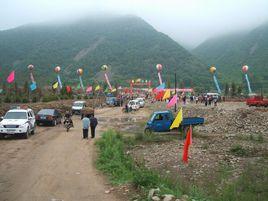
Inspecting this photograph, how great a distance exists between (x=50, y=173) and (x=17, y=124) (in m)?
10.1

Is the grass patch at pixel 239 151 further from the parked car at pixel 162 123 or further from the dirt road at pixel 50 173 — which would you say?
the dirt road at pixel 50 173

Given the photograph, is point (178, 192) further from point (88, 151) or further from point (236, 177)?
point (88, 151)

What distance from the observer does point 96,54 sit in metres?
163

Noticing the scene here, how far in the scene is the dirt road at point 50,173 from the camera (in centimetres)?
1091

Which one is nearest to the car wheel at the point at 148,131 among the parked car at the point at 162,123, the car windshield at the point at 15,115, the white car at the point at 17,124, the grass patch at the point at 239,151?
the parked car at the point at 162,123

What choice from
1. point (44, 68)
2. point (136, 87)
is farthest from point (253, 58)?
point (44, 68)

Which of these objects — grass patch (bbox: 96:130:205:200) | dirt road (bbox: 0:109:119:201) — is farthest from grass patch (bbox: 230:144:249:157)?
dirt road (bbox: 0:109:119:201)

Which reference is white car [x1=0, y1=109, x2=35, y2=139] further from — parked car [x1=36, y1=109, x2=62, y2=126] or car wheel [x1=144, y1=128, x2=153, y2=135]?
parked car [x1=36, y1=109, x2=62, y2=126]

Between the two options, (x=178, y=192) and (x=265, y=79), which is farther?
(x=265, y=79)

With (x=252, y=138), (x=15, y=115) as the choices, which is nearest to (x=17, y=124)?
(x=15, y=115)

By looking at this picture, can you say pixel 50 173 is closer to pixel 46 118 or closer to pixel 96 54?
pixel 46 118

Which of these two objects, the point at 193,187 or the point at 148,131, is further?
the point at 148,131

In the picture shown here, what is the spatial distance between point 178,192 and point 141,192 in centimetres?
99

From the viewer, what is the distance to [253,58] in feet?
480
